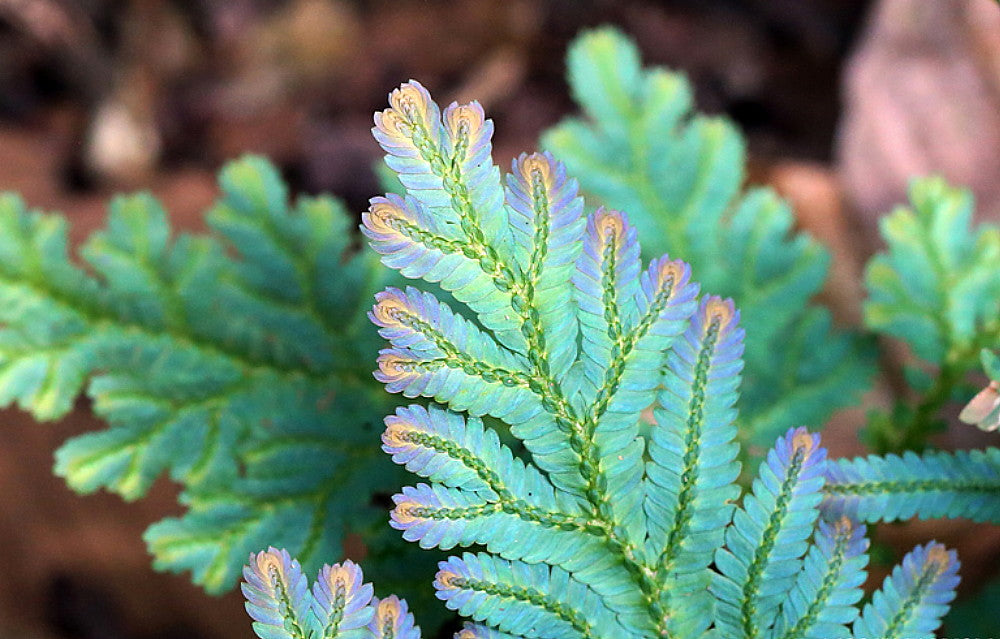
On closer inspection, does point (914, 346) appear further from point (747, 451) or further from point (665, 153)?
point (665, 153)

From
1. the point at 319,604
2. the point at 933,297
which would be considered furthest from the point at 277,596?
the point at 933,297

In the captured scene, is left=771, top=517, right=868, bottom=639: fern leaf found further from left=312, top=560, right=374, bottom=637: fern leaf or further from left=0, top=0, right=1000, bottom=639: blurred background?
left=0, top=0, right=1000, bottom=639: blurred background

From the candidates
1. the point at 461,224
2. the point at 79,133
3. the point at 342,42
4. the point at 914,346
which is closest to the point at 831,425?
the point at 914,346

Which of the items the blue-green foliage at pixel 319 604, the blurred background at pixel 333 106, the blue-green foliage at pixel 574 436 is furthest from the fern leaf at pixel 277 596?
the blurred background at pixel 333 106

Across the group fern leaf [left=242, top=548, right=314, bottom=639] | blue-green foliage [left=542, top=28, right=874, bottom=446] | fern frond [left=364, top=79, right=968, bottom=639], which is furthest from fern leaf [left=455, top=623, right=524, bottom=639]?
blue-green foliage [left=542, top=28, right=874, bottom=446]

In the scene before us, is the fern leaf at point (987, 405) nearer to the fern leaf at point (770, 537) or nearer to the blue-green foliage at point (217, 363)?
the fern leaf at point (770, 537)

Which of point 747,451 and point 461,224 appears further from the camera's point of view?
point 747,451
